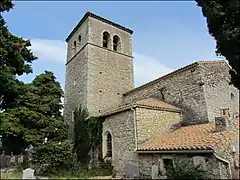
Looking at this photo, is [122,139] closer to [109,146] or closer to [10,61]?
[109,146]

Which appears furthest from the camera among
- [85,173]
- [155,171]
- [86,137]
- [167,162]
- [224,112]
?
[86,137]

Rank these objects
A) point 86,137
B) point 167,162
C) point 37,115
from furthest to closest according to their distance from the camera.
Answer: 1. point 86,137
2. point 37,115
3. point 167,162

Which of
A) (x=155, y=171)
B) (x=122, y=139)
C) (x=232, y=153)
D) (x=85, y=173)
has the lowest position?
(x=85, y=173)

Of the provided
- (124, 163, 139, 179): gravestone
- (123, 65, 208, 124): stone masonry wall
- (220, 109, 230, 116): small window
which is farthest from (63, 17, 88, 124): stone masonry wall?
(220, 109, 230, 116): small window

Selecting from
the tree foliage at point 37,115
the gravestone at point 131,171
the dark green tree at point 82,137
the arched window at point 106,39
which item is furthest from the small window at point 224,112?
the arched window at point 106,39

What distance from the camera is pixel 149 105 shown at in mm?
14336

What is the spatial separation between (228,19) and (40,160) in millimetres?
12930

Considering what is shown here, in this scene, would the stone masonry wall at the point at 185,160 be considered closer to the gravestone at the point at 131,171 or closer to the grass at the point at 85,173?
the gravestone at the point at 131,171

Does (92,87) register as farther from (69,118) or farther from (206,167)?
(206,167)

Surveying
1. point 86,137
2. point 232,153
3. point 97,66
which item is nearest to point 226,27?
point 232,153

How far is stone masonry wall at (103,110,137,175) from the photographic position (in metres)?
13.7

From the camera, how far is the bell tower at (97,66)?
64.8 ft

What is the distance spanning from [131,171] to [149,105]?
13.6ft

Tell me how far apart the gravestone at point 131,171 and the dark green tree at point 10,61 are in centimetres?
938
